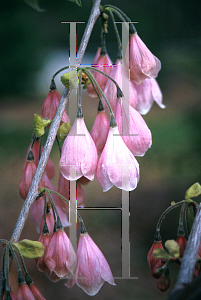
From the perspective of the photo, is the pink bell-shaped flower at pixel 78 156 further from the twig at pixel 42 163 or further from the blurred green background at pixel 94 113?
the blurred green background at pixel 94 113

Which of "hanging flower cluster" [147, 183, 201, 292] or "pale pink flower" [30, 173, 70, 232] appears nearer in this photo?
"hanging flower cluster" [147, 183, 201, 292]

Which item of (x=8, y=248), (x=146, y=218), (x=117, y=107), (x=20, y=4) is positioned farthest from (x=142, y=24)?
(x=8, y=248)

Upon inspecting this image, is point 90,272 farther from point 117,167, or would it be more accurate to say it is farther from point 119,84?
point 119,84

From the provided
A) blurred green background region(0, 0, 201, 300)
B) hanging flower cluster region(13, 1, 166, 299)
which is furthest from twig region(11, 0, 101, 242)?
blurred green background region(0, 0, 201, 300)

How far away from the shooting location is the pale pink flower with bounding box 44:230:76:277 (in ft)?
1.02

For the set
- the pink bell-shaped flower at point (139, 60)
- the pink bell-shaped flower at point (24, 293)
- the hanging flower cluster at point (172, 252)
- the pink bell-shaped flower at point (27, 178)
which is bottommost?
the pink bell-shaped flower at point (24, 293)

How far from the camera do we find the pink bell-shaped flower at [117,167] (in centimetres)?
29

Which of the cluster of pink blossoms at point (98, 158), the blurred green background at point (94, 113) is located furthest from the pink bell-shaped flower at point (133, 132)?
the blurred green background at point (94, 113)

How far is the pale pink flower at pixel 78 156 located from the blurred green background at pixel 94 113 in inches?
22.0

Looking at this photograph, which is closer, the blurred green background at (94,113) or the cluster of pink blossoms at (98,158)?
the cluster of pink blossoms at (98,158)

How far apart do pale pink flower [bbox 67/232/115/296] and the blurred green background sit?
625 millimetres

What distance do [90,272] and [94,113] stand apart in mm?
785

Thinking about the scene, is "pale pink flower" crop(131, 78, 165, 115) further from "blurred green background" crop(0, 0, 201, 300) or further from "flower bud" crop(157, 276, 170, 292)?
"blurred green background" crop(0, 0, 201, 300)

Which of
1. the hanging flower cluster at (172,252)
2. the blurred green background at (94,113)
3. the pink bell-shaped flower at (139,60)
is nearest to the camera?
the hanging flower cluster at (172,252)
